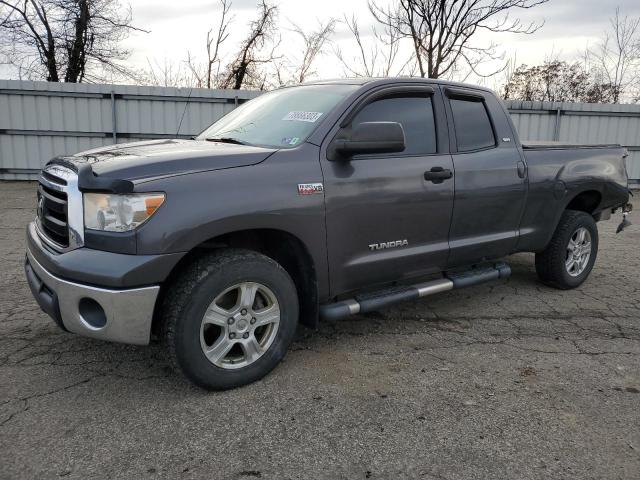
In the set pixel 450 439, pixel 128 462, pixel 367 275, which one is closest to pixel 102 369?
Answer: pixel 128 462

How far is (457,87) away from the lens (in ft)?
13.7

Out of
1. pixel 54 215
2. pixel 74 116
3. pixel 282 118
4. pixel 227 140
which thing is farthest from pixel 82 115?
pixel 54 215

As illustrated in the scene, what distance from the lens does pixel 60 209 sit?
290 cm

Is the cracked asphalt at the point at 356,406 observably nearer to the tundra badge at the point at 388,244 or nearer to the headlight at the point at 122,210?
the tundra badge at the point at 388,244

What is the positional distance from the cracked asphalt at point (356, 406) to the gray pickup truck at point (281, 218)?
35cm

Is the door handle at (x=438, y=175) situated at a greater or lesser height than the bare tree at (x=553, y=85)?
lesser

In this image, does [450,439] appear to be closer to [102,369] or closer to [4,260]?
[102,369]

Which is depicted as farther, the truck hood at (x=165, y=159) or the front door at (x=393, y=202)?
the front door at (x=393, y=202)

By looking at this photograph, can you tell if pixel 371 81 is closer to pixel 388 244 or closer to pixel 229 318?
pixel 388 244

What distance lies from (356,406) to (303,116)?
6.12 feet

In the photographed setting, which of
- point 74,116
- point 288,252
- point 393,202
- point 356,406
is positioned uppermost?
point 74,116

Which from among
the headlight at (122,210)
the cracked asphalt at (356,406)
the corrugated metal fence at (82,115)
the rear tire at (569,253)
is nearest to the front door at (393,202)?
the cracked asphalt at (356,406)

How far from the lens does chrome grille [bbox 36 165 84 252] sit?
2.75 m

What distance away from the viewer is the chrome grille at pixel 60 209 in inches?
108
